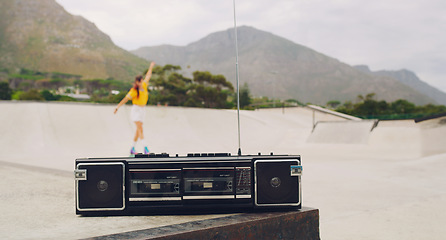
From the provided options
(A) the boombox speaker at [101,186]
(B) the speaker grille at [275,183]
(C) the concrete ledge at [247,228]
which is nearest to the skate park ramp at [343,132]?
(C) the concrete ledge at [247,228]

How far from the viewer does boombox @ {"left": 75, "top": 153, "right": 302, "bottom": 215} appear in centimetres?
237

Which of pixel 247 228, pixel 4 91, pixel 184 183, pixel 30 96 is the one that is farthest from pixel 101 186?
pixel 30 96

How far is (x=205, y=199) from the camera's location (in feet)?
7.96

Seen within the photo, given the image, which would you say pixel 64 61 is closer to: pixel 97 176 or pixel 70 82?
pixel 70 82

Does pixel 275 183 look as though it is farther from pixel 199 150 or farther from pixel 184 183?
pixel 199 150

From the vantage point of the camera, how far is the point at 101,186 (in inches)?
94.7

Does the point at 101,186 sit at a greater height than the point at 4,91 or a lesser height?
lesser

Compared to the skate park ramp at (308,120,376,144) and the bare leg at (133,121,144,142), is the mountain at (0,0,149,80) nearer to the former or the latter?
Result: the skate park ramp at (308,120,376,144)

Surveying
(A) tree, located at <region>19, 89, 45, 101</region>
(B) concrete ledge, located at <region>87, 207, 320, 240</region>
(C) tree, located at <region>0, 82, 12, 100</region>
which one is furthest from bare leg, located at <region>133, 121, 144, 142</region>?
(A) tree, located at <region>19, 89, 45, 101</region>

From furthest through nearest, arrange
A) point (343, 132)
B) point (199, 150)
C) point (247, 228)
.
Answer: point (343, 132) → point (199, 150) → point (247, 228)

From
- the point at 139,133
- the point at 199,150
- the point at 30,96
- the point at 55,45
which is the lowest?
the point at 199,150

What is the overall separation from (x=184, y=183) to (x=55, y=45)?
162 m

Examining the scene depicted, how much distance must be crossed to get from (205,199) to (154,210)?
1.25 ft

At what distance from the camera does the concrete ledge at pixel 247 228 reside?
6.77 feet
